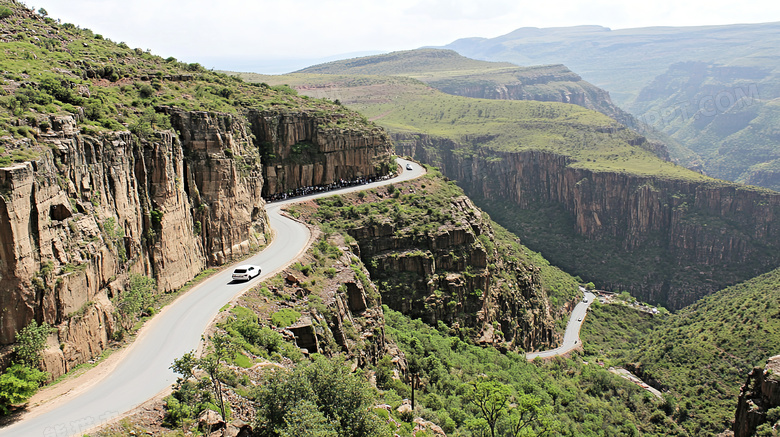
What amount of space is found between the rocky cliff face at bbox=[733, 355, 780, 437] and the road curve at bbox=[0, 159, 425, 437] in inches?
1632

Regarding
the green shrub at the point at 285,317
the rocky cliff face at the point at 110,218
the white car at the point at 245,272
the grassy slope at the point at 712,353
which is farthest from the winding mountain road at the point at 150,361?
the grassy slope at the point at 712,353

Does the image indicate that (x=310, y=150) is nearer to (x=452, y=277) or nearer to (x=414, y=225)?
(x=414, y=225)

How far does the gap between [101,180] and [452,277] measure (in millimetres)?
45073

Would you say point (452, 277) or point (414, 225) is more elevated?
point (414, 225)

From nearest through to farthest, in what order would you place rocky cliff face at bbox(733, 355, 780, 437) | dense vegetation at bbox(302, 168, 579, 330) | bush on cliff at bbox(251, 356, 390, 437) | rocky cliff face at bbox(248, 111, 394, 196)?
bush on cliff at bbox(251, 356, 390, 437), rocky cliff face at bbox(733, 355, 780, 437), dense vegetation at bbox(302, 168, 579, 330), rocky cliff face at bbox(248, 111, 394, 196)

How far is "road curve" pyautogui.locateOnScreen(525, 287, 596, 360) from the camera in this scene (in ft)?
275

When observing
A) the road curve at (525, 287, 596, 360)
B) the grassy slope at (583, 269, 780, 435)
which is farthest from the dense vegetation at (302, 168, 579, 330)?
→ the grassy slope at (583, 269, 780, 435)

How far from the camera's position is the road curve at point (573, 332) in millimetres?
83750

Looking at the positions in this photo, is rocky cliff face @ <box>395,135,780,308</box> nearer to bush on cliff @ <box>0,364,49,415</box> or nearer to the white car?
the white car

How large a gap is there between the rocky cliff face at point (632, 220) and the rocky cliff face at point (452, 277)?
86.4 m

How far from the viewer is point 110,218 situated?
32.2 m

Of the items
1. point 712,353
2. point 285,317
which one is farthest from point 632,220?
point 285,317

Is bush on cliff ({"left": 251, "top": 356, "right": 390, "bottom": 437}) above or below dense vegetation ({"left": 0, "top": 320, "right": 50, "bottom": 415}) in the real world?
below

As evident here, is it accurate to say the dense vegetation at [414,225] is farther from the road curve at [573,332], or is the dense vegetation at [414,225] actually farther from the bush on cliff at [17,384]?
the bush on cliff at [17,384]
